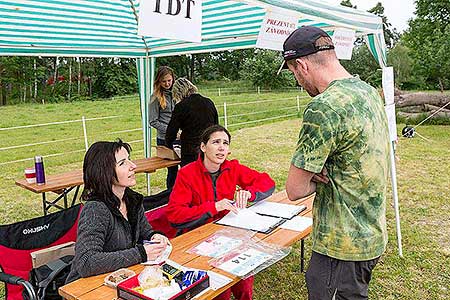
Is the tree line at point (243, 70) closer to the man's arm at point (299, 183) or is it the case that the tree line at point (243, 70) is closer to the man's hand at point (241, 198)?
the man's hand at point (241, 198)

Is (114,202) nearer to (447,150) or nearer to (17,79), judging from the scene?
(447,150)

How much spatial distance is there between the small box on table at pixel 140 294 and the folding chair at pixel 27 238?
3.08ft

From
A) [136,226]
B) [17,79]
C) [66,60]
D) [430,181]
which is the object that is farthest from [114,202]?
[66,60]

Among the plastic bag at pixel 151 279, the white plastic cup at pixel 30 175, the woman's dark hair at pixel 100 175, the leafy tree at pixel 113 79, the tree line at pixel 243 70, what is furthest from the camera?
the leafy tree at pixel 113 79

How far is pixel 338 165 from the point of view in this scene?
57.7 inches

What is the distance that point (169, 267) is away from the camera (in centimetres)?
169

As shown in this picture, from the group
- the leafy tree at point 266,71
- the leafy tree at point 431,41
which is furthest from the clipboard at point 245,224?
the leafy tree at point 266,71

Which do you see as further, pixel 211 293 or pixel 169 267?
pixel 169 267

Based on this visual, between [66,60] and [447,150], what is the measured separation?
17811mm

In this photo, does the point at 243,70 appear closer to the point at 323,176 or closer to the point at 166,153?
the point at 166,153

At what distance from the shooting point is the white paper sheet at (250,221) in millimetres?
2289

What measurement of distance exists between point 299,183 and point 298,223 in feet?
3.17

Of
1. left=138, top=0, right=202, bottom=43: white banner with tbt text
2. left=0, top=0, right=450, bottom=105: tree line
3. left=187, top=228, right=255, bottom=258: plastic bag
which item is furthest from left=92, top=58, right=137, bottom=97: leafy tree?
left=187, top=228, right=255, bottom=258: plastic bag

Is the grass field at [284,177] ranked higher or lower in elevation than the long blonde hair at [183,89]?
lower
